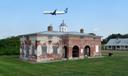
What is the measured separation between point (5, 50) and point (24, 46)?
1935cm

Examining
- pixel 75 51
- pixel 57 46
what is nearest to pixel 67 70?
→ pixel 57 46

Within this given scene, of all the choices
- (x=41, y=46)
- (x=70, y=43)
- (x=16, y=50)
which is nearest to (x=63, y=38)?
(x=70, y=43)

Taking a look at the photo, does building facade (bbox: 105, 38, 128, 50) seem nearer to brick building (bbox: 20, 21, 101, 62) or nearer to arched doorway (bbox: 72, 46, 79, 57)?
brick building (bbox: 20, 21, 101, 62)

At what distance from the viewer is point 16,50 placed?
224 ft

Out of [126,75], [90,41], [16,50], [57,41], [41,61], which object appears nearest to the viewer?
[126,75]

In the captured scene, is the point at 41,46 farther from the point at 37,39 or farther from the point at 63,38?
the point at 63,38

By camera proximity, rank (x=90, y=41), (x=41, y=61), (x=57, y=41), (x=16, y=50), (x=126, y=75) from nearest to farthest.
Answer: (x=126, y=75) → (x=41, y=61) → (x=57, y=41) → (x=90, y=41) → (x=16, y=50)

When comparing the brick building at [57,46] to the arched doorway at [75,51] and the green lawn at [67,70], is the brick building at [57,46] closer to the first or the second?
the arched doorway at [75,51]

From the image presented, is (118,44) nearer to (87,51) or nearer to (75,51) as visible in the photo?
(87,51)

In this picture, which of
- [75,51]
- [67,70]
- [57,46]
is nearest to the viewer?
[67,70]

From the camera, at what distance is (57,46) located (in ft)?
158

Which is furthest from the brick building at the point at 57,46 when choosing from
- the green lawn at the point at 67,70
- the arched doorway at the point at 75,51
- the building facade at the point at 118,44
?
the building facade at the point at 118,44

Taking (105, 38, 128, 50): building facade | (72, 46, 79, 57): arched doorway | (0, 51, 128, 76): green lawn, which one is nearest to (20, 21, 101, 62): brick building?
(72, 46, 79, 57): arched doorway

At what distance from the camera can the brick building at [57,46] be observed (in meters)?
45.9
